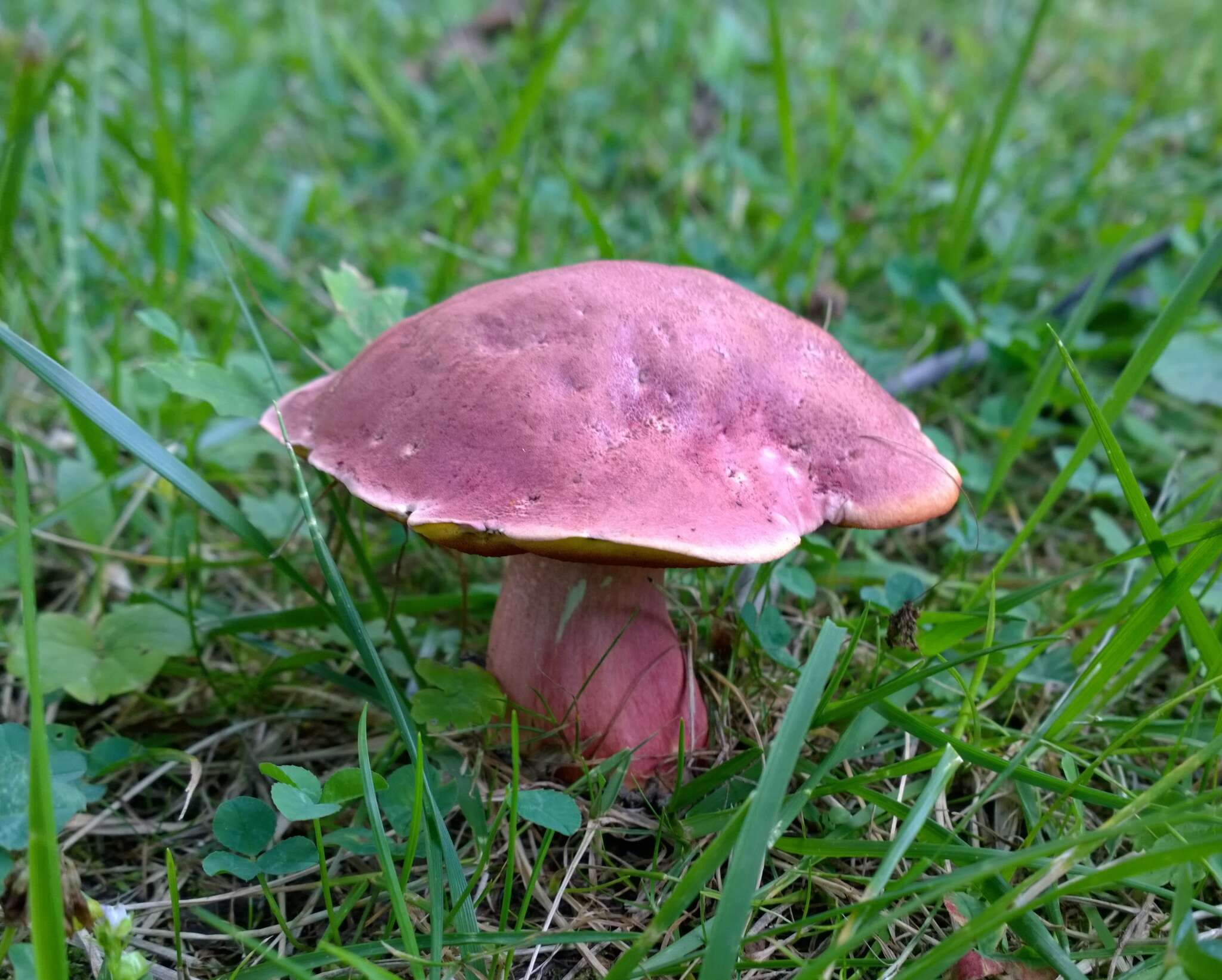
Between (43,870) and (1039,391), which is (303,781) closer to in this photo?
(43,870)

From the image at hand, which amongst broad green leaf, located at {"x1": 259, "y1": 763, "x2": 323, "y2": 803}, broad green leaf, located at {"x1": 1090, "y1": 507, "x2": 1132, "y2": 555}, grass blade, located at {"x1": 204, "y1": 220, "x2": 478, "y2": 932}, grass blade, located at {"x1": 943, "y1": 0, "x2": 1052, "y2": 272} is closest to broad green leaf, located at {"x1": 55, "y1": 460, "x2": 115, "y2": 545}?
grass blade, located at {"x1": 204, "y1": 220, "x2": 478, "y2": 932}

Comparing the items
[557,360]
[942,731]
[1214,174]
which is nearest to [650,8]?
[1214,174]

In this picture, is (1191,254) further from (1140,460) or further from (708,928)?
(708,928)

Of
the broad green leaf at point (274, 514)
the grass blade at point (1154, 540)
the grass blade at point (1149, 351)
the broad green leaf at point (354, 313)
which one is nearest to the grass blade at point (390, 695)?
the broad green leaf at point (354, 313)

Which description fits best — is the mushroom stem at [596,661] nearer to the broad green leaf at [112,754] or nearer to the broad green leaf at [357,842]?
the broad green leaf at [357,842]

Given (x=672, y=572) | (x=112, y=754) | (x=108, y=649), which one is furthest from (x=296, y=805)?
(x=672, y=572)
